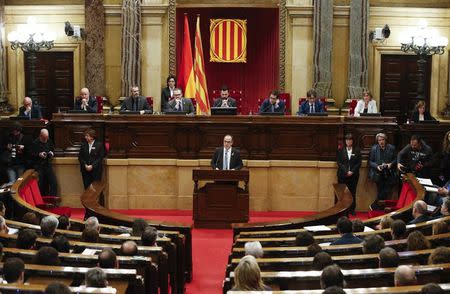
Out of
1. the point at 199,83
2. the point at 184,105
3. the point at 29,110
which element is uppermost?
the point at 199,83

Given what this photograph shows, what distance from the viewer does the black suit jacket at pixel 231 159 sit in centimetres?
1250

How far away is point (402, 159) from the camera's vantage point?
12875 mm

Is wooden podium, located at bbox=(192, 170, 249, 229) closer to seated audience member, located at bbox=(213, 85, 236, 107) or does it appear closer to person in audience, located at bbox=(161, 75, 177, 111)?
seated audience member, located at bbox=(213, 85, 236, 107)

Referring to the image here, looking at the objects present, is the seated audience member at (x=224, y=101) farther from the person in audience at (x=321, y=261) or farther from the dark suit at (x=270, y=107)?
the person in audience at (x=321, y=261)

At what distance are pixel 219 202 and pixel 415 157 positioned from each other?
3.19 meters

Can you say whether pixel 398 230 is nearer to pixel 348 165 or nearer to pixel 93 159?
pixel 348 165

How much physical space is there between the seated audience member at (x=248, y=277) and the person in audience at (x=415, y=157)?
7195 mm

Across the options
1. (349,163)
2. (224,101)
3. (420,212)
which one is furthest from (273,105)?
(420,212)

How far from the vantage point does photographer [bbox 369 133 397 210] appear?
42.6 feet

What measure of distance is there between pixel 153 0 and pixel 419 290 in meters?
12.1

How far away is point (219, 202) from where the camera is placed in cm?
1223

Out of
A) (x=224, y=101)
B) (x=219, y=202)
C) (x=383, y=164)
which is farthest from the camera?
(x=224, y=101)

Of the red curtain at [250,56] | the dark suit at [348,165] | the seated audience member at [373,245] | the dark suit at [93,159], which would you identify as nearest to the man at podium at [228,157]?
the dark suit at [348,165]

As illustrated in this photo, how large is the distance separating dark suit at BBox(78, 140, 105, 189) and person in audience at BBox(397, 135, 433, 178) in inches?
186
